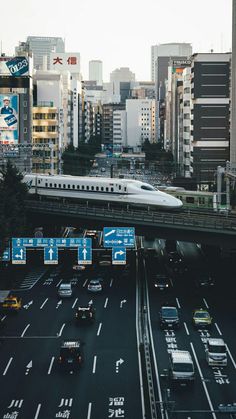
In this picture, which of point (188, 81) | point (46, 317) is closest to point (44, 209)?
point (46, 317)

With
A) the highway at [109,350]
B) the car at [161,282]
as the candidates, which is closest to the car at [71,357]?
the highway at [109,350]

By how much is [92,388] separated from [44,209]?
98.7ft

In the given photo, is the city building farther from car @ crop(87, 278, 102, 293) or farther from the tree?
car @ crop(87, 278, 102, 293)

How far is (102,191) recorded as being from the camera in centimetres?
6216

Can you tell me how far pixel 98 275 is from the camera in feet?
184

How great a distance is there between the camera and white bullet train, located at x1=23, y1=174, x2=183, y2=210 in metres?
57.6

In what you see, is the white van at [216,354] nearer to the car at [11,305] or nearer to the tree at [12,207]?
the car at [11,305]

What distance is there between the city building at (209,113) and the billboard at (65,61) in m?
65.5

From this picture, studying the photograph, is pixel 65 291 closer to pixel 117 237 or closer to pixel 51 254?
pixel 51 254

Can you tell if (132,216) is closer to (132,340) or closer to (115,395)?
(132,340)

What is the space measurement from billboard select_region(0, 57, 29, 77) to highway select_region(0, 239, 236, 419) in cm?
5012

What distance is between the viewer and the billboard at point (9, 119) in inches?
3940

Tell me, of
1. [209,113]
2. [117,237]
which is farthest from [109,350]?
[209,113]

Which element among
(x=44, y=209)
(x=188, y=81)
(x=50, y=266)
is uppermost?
(x=188, y=81)
